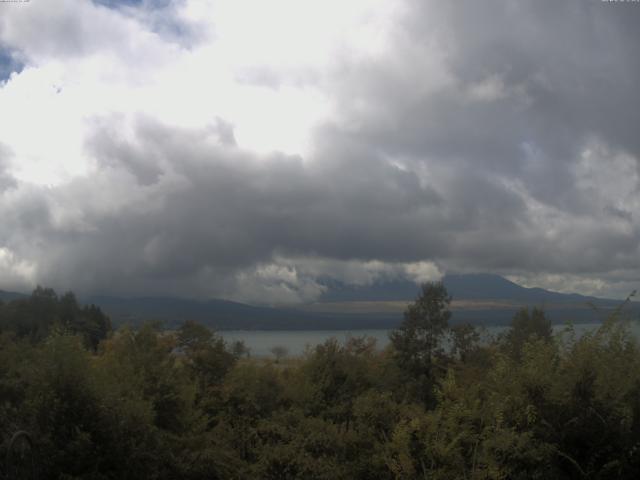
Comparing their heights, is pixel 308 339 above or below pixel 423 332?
below

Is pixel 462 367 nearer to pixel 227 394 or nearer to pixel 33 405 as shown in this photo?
pixel 227 394

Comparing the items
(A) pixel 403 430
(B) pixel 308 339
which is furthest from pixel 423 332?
(B) pixel 308 339

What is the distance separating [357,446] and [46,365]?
21.0 ft

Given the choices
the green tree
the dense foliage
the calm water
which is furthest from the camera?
the green tree

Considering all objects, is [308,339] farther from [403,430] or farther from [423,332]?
[403,430]

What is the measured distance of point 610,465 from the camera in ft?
34.9

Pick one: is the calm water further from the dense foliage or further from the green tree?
the green tree

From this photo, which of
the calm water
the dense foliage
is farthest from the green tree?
the dense foliage

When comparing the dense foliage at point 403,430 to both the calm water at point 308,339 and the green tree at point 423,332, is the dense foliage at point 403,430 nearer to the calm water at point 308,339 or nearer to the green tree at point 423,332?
the calm water at point 308,339

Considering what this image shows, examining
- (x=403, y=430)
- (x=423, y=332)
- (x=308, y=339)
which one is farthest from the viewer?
(x=308, y=339)

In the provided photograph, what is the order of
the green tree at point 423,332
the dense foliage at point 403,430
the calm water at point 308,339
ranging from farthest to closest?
the green tree at point 423,332
the calm water at point 308,339
the dense foliage at point 403,430

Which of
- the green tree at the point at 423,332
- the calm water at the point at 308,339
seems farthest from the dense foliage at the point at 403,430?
the green tree at the point at 423,332

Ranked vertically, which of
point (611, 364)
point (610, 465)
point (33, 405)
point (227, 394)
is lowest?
point (227, 394)

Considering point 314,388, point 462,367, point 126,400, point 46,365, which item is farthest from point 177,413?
point 462,367
